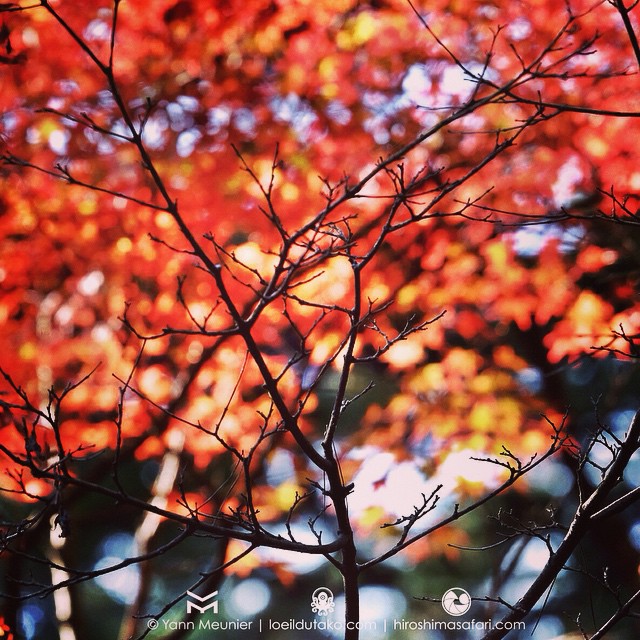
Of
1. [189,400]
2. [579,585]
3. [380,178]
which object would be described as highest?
[380,178]

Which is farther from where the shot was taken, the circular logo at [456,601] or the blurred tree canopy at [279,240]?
the blurred tree canopy at [279,240]

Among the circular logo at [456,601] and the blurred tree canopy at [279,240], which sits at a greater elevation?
the blurred tree canopy at [279,240]

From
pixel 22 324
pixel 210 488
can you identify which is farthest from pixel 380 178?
pixel 22 324

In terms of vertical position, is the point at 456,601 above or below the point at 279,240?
below

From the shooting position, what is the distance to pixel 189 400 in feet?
21.2

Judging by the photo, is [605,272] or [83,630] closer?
[83,630]

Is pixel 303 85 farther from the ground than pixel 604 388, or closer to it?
farther from the ground

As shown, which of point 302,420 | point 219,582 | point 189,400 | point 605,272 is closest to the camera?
point 219,582

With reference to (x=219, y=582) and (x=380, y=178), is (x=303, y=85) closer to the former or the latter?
(x=380, y=178)

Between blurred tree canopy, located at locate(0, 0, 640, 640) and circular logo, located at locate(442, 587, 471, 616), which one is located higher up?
blurred tree canopy, located at locate(0, 0, 640, 640)

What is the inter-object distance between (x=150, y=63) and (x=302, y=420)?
488 cm

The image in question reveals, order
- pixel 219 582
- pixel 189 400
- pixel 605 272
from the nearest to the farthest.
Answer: pixel 219 582 < pixel 189 400 < pixel 605 272

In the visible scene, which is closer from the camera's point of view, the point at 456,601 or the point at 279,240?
the point at 456,601

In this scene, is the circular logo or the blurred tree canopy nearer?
the circular logo
